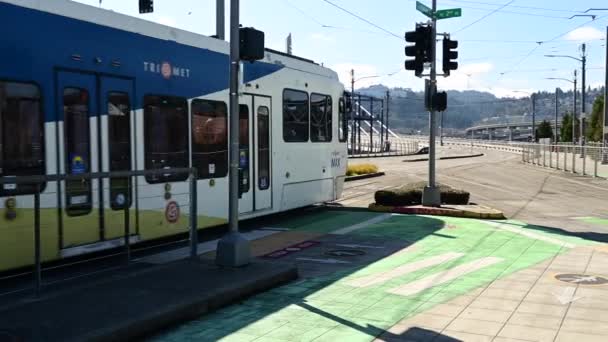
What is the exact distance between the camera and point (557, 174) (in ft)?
111

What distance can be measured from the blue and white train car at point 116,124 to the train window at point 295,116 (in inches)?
6.4

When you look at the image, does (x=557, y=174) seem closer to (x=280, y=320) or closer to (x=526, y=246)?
(x=526, y=246)

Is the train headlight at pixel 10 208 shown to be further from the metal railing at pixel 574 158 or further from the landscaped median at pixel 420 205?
the metal railing at pixel 574 158

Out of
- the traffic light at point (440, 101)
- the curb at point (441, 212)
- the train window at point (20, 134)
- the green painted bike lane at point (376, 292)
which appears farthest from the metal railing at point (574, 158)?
the train window at point (20, 134)

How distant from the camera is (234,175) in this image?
834cm

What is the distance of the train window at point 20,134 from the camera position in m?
7.27

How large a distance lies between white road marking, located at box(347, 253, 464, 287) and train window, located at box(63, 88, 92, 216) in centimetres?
353

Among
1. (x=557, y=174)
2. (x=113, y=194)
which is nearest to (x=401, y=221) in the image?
(x=113, y=194)

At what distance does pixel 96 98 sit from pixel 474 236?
23.7 feet

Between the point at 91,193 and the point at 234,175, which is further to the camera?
the point at 234,175

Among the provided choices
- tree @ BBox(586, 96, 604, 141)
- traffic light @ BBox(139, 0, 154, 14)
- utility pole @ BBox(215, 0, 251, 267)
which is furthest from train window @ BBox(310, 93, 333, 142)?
tree @ BBox(586, 96, 604, 141)

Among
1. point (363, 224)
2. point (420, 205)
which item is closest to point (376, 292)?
point (363, 224)

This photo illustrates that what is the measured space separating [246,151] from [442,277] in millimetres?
5095

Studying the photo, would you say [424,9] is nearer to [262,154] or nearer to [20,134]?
[262,154]
